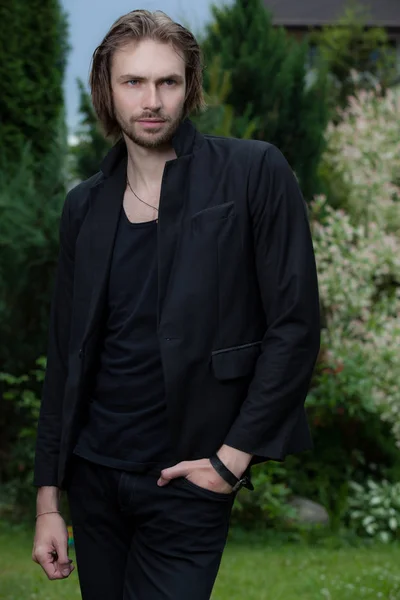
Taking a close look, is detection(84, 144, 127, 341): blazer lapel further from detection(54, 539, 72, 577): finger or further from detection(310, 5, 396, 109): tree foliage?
detection(310, 5, 396, 109): tree foliage

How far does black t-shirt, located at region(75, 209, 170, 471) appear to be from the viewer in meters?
2.32

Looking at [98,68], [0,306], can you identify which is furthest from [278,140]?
[98,68]

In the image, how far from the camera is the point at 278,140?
956 centimetres

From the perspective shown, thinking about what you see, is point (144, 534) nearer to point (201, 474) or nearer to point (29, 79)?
point (201, 474)

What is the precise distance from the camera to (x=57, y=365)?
2.64 meters

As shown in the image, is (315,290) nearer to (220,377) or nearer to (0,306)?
(220,377)

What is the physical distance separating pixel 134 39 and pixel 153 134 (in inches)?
8.5

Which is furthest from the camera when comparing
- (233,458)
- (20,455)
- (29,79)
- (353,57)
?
(353,57)

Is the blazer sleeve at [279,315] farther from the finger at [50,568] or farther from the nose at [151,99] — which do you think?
the finger at [50,568]

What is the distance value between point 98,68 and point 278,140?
284 inches

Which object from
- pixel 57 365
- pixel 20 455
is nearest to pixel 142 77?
pixel 57 365

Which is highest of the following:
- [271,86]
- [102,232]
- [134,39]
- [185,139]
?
[134,39]

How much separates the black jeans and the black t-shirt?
5cm

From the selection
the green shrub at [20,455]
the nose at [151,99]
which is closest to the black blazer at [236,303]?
the nose at [151,99]
